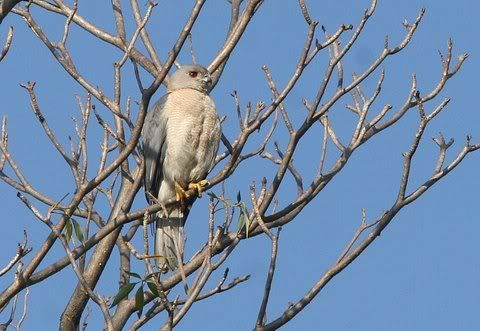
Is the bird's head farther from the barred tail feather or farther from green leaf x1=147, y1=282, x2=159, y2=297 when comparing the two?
green leaf x1=147, y1=282, x2=159, y2=297

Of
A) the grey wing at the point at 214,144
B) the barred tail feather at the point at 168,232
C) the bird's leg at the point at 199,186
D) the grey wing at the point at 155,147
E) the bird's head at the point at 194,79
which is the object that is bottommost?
the barred tail feather at the point at 168,232

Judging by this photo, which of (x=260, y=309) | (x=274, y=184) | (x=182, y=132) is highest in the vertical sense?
(x=182, y=132)

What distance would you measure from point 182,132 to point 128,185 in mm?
1109

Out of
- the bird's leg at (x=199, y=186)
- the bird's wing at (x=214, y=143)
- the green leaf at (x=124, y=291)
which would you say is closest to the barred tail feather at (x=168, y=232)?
the bird's leg at (x=199, y=186)

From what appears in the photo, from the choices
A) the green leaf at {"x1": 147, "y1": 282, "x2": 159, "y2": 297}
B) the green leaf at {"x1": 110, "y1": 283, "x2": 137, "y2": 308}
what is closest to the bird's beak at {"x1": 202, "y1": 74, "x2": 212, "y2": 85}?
the green leaf at {"x1": 110, "y1": 283, "x2": 137, "y2": 308}

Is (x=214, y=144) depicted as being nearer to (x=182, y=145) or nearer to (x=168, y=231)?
(x=182, y=145)

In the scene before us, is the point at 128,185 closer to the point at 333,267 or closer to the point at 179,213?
the point at 179,213

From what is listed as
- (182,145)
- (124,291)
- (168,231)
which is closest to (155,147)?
(182,145)

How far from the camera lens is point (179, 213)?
693 centimetres

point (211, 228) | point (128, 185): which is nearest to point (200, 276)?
point (211, 228)

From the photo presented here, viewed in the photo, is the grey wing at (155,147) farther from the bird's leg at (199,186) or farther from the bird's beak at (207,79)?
the bird's beak at (207,79)

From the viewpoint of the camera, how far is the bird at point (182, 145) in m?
6.95

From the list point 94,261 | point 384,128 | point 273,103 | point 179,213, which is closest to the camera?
point 273,103

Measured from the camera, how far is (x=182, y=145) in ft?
23.0
